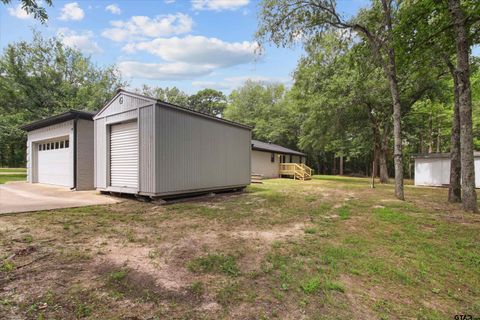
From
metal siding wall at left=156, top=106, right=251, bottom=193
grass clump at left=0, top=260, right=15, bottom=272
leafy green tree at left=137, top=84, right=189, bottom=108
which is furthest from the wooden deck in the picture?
leafy green tree at left=137, top=84, right=189, bottom=108

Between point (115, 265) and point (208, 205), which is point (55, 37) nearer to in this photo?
point (208, 205)

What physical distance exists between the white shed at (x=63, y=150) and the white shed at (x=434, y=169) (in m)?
19.2

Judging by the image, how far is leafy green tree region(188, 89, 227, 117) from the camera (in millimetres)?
46250

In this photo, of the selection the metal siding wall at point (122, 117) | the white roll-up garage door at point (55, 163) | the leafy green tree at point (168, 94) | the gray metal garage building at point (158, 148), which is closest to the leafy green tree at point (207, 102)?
the leafy green tree at point (168, 94)

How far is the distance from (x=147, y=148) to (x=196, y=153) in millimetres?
1788

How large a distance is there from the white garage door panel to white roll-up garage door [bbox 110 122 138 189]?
12.1ft

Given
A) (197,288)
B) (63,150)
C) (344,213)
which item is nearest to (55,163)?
(63,150)

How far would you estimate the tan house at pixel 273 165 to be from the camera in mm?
20094

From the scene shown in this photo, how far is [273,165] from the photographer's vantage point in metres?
22.4

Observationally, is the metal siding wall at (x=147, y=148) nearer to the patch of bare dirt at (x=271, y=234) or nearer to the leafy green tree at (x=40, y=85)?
the patch of bare dirt at (x=271, y=234)

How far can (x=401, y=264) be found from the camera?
345cm

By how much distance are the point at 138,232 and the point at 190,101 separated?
43.8 metres

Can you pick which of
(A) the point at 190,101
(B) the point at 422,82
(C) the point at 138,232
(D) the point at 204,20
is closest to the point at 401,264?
(C) the point at 138,232

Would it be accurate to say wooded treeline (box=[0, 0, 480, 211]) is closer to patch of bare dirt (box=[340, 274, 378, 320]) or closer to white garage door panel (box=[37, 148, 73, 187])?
patch of bare dirt (box=[340, 274, 378, 320])
